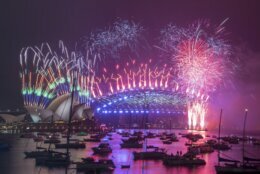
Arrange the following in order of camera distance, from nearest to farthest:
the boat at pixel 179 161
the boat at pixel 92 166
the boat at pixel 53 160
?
the boat at pixel 92 166
the boat at pixel 53 160
the boat at pixel 179 161

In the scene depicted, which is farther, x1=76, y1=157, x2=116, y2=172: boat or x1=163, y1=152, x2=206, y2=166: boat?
x1=163, y1=152, x2=206, y2=166: boat

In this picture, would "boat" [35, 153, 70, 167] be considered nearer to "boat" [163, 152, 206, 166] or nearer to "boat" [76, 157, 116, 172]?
"boat" [76, 157, 116, 172]

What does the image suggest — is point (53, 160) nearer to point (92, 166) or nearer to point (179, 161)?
point (92, 166)

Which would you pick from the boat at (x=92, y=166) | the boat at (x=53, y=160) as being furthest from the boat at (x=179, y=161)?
the boat at (x=53, y=160)

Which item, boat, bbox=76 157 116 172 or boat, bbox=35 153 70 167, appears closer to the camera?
boat, bbox=76 157 116 172

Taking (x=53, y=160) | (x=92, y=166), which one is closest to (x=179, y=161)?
(x=92, y=166)

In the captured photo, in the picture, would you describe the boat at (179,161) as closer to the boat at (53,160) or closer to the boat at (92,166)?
the boat at (92,166)

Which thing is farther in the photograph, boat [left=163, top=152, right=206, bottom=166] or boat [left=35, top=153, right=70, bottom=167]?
boat [left=163, top=152, right=206, bottom=166]

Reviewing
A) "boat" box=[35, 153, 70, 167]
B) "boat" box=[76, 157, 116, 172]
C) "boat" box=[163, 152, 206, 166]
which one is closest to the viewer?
"boat" box=[76, 157, 116, 172]

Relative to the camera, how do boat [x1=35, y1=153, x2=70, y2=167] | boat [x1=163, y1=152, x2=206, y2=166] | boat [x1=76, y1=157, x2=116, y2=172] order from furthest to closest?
boat [x1=163, y1=152, x2=206, y2=166]
boat [x1=35, y1=153, x2=70, y2=167]
boat [x1=76, y1=157, x2=116, y2=172]

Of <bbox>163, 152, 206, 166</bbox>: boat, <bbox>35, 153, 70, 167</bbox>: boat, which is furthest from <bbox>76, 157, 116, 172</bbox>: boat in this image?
<bbox>163, 152, 206, 166</bbox>: boat

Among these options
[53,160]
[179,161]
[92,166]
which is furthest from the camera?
→ [179,161]

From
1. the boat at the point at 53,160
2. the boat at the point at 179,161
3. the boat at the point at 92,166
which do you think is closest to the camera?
the boat at the point at 92,166
